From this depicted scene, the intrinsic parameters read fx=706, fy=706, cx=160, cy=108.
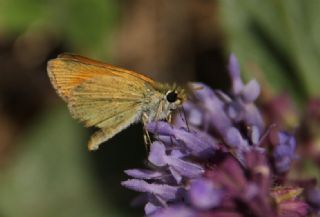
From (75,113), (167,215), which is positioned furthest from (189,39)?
(167,215)

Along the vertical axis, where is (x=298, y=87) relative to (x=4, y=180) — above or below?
above

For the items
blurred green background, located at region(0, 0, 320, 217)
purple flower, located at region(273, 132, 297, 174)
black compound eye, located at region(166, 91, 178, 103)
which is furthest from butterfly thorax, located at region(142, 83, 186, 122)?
blurred green background, located at region(0, 0, 320, 217)

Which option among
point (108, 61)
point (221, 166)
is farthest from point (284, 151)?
point (108, 61)

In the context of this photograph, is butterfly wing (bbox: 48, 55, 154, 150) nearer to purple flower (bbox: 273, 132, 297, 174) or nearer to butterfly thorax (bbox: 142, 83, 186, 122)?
butterfly thorax (bbox: 142, 83, 186, 122)

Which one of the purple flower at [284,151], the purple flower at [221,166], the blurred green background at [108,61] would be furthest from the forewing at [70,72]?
the blurred green background at [108,61]

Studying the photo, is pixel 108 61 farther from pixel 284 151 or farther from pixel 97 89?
pixel 284 151

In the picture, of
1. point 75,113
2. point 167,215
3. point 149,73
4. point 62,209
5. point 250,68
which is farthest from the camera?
point 149,73

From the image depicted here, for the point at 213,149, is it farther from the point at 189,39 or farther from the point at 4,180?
the point at 189,39
